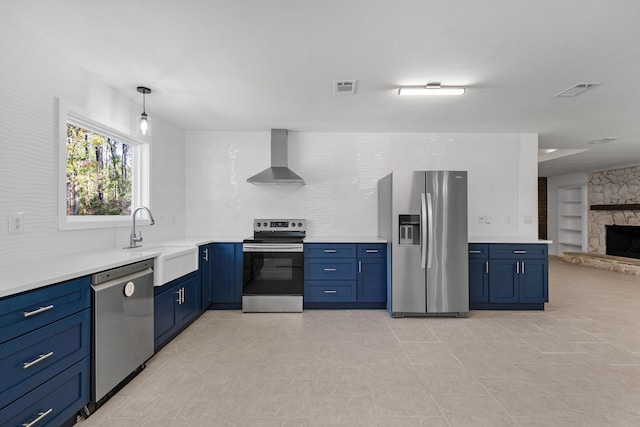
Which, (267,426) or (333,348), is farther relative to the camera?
(333,348)

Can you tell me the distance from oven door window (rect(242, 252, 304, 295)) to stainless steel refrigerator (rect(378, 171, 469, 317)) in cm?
117

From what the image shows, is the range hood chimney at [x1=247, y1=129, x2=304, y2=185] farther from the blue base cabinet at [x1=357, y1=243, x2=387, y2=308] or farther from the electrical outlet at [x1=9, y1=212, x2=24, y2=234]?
the electrical outlet at [x1=9, y1=212, x2=24, y2=234]

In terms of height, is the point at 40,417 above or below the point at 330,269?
below

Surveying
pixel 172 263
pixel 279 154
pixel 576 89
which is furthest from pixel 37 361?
pixel 576 89

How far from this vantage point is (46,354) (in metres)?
1.56

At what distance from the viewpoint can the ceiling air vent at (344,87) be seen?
277 cm

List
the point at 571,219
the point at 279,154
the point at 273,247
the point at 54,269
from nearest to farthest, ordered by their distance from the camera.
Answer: the point at 54,269 → the point at 273,247 → the point at 279,154 → the point at 571,219

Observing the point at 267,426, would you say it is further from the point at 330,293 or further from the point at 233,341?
the point at 330,293

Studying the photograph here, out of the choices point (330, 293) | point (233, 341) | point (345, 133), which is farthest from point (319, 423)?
point (345, 133)

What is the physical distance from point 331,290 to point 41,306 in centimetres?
287

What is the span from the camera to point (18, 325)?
4.65ft

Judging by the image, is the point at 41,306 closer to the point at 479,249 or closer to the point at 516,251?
the point at 479,249

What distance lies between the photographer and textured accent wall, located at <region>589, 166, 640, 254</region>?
23.1ft

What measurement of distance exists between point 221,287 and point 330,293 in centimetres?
138
